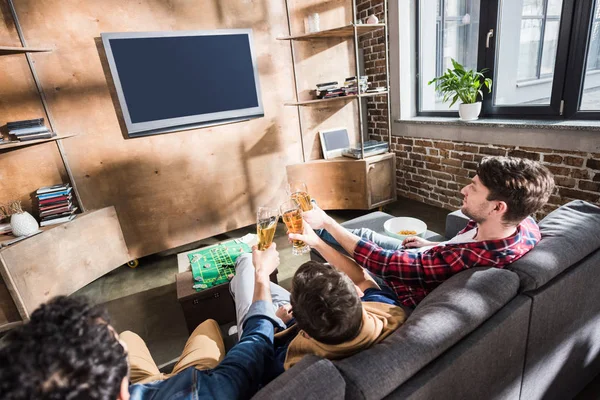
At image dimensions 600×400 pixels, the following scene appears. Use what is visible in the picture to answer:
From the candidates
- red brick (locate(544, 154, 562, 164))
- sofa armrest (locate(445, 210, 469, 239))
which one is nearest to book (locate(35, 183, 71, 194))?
sofa armrest (locate(445, 210, 469, 239))

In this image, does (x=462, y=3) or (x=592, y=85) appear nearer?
(x=592, y=85)

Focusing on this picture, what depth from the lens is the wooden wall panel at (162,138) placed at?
2471 millimetres

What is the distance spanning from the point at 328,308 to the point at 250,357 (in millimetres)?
269

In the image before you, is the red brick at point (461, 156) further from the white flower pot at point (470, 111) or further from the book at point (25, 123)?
the book at point (25, 123)

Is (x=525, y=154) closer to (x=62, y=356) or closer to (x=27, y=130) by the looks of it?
(x=62, y=356)

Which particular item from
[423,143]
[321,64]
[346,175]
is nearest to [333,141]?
[346,175]

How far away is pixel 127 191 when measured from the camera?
111 inches

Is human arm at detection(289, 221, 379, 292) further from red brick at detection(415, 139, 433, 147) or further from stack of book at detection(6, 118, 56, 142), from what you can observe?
red brick at detection(415, 139, 433, 147)

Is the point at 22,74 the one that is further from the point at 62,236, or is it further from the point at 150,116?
the point at 62,236

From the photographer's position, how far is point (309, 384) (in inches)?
25.8

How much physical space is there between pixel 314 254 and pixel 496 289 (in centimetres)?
113

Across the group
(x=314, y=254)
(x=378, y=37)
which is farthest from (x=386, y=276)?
(x=378, y=37)

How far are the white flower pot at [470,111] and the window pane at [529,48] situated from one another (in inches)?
26.2

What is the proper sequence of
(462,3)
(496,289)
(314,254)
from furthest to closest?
1. (462,3)
2. (314,254)
3. (496,289)
